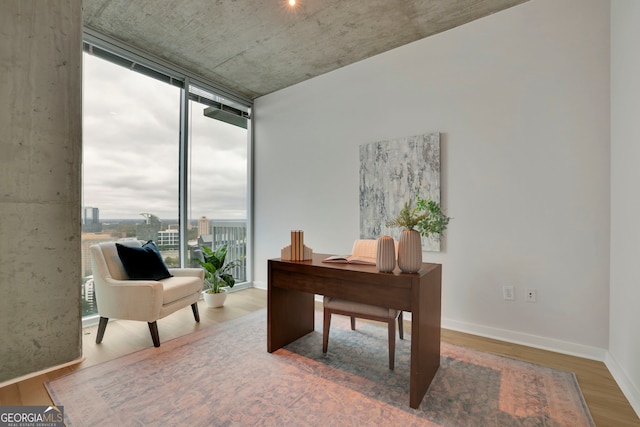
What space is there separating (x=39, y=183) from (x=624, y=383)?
13.4ft

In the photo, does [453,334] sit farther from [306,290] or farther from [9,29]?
[9,29]

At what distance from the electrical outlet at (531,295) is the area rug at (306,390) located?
56cm

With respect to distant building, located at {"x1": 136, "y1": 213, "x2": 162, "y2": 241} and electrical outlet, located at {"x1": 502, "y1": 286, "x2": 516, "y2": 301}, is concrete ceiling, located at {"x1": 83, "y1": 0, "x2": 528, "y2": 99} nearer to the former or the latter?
distant building, located at {"x1": 136, "y1": 213, "x2": 162, "y2": 241}

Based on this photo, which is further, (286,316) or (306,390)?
(286,316)

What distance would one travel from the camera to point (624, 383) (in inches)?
69.4

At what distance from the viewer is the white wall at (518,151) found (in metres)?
2.21

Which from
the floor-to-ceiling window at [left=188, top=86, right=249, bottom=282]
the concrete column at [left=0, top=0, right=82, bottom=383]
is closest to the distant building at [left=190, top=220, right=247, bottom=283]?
the floor-to-ceiling window at [left=188, top=86, right=249, bottom=282]

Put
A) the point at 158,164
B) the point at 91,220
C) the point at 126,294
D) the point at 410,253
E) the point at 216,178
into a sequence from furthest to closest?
the point at 216,178 → the point at 158,164 → the point at 91,220 → the point at 126,294 → the point at 410,253

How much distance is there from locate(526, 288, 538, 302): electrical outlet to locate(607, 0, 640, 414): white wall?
45 centimetres

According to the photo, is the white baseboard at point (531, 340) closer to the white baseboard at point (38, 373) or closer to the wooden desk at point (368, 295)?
the wooden desk at point (368, 295)

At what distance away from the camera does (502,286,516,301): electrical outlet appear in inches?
97.7

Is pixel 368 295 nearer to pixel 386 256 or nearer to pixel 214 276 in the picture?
pixel 386 256

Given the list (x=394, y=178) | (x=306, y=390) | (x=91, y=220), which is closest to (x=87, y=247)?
(x=91, y=220)

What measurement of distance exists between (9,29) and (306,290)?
2.67 metres
